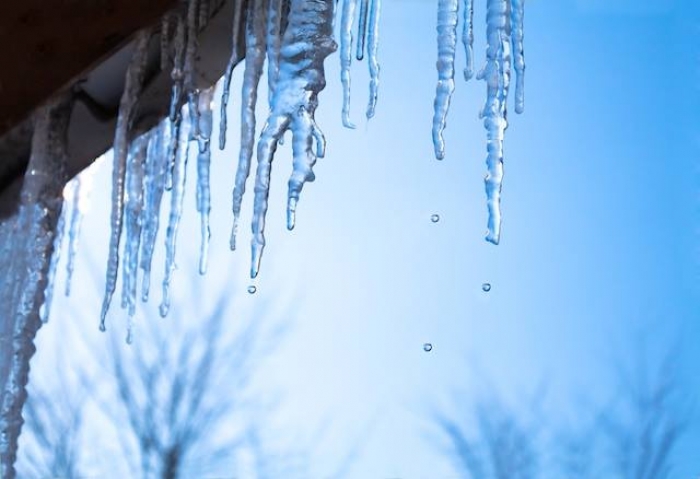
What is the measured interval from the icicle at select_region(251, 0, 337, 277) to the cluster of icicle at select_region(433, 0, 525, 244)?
0.13 metres

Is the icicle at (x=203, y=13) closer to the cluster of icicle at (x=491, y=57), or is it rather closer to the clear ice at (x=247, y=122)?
the clear ice at (x=247, y=122)

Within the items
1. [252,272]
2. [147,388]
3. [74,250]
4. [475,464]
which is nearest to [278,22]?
[252,272]

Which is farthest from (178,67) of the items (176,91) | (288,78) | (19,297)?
(19,297)

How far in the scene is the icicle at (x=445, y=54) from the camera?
100 centimetres

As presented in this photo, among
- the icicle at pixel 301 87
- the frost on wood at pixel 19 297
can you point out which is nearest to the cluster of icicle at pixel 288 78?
the icicle at pixel 301 87

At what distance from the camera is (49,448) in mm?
7223

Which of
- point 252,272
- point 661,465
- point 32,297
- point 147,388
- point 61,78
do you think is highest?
point 147,388

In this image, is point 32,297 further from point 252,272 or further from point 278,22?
point 278,22

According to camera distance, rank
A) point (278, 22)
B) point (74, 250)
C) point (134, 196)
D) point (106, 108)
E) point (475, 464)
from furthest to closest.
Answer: point (475, 464) < point (74, 250) < point (134, 196) < point (106, 108) < point (278, 22)

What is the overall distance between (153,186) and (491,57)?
0.48m

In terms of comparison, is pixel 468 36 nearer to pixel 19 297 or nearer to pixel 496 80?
pixel 496 80

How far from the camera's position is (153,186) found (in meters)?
1.27

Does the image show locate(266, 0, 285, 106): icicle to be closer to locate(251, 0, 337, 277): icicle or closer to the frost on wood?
locate(251, 0, 337, 277): icicle

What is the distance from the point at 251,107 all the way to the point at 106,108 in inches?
7.2
